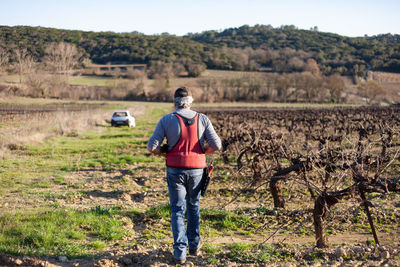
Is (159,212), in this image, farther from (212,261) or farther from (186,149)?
(186,149)

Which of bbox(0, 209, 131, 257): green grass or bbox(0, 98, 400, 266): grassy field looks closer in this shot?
bbox(0, 98, 400, 266): grassy field

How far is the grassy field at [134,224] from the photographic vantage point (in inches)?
157

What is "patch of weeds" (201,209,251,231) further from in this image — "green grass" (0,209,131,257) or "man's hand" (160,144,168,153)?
"man's hand" (160,144,168,153)

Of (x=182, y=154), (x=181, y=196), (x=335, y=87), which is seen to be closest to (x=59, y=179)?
(x=181, y=196)

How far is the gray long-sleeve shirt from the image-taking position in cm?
381

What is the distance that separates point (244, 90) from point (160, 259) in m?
64.0

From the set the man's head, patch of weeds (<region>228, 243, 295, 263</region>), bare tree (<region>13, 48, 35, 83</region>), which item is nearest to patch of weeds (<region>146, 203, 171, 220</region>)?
patch of weeds (<region>228, 243, 295, 263</region>)

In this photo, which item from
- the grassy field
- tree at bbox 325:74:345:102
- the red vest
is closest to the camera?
the red vest

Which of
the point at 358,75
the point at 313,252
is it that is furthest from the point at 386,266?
the point at 358,75

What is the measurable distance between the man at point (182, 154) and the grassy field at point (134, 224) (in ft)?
1.59

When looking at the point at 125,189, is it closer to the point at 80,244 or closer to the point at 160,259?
the point at 80,244

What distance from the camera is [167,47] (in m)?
113

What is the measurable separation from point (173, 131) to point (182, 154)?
287 millimetres

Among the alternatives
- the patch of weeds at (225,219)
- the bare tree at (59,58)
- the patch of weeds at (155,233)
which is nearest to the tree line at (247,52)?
the bare tree at (59,58)
